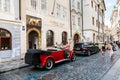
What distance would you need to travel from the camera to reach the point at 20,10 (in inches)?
523

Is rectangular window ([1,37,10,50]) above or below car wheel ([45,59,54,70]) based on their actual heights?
above

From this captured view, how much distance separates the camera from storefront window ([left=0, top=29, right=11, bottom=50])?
39.1ft

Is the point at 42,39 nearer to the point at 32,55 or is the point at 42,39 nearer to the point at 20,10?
the point at 20,10

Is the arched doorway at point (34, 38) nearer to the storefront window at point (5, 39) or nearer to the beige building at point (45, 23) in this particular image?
the beige building at point (45, 23)

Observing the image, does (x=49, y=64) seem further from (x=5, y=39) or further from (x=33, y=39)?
(x=33, y=39)

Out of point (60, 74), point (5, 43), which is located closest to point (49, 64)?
point (60, 74)

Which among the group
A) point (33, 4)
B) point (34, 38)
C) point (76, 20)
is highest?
point (33, 4)

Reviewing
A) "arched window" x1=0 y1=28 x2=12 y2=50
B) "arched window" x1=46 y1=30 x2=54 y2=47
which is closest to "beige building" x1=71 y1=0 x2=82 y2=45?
"arched window" x1=46 y1=30 x2=54 y2=47

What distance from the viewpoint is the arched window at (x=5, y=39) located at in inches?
469

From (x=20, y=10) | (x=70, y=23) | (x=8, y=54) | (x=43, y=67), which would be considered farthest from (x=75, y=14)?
(x=43, y=67)

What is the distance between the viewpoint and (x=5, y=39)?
1225cm

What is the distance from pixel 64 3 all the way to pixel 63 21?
2672 millimetres

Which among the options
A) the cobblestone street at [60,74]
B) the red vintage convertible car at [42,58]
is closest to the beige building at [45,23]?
the red vintage convertible car at [42,58]

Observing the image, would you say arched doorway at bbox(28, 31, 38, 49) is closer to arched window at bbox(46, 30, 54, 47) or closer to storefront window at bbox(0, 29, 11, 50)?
arched window at bbox(46, 30, 54, 47)
